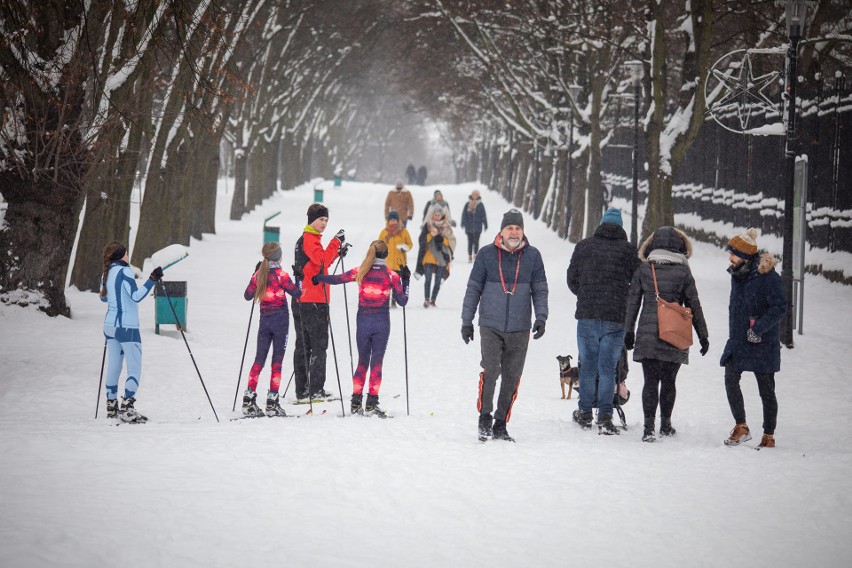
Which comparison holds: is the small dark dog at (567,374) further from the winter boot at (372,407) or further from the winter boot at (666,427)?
the winter boot at (372,407)

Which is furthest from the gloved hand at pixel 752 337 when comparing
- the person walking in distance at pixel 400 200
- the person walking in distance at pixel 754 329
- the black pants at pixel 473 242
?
the person walking in distance at pixel 400 200

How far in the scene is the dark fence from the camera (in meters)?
18.2

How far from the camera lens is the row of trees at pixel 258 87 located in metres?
12.8

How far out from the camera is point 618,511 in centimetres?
624

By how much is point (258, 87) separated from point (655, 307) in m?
25.9

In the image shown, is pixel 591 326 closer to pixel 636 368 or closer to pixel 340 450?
pixel 340 450

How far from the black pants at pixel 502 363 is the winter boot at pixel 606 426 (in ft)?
2.88

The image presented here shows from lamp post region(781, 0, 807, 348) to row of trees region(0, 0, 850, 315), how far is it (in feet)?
15.2

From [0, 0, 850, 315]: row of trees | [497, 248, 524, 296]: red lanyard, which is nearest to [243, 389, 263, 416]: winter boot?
[497, 248, 524, 296]: red lanyard

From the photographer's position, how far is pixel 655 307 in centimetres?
836

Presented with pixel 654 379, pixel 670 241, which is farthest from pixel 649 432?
pixel 670 241

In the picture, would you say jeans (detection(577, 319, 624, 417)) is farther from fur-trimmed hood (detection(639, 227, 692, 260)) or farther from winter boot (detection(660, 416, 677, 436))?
fur-trimmed hood (detection(639, 227, 692, 260))

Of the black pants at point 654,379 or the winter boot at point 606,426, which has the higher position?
the black pants at point 654,379

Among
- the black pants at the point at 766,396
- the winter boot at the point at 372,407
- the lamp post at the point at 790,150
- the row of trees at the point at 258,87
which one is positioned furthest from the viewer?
the lamp post at the point at 790,150
